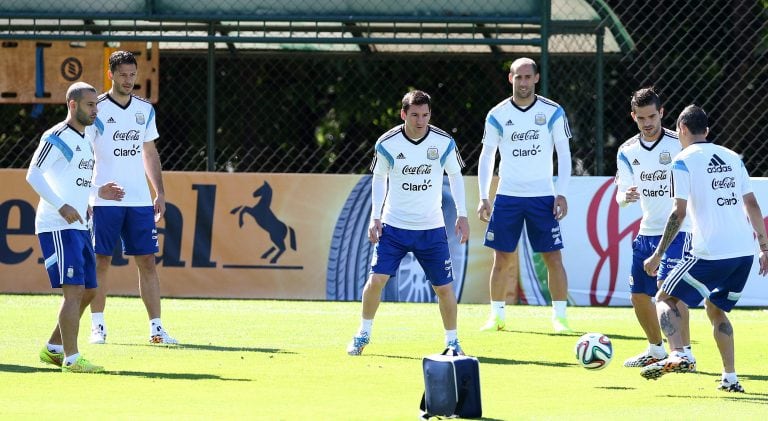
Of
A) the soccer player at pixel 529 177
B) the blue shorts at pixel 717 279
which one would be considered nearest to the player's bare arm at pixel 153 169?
the soccer player at pixel 529 177

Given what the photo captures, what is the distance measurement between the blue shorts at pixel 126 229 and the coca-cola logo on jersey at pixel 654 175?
12.8 ft

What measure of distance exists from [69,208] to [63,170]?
0.34 m

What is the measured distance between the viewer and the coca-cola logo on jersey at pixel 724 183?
867cm

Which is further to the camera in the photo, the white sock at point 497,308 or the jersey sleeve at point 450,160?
the white sock at point 497,308

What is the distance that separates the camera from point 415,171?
10719 millimetres

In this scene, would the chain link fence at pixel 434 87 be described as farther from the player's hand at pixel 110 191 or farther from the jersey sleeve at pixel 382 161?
the player's hand at pixel 110 191

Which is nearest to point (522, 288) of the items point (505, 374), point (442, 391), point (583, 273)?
point (583, 273)

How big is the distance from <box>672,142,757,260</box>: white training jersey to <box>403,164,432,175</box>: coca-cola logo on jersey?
8.16ft

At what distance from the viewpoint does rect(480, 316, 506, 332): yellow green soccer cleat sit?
12355 millimetres

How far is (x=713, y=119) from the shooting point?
682 inches

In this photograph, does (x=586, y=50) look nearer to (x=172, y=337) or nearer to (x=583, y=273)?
(x=583, y=273)

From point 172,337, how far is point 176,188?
405 cm

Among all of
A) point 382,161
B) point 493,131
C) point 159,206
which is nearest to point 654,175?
point 382,161

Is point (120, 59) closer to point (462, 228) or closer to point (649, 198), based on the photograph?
point (462, 228)
